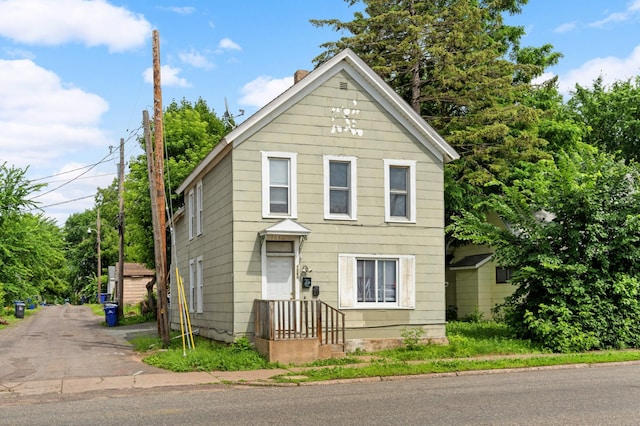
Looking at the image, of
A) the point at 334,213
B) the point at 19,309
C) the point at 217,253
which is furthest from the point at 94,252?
the point at 334,213

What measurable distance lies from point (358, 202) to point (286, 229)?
2499 millimetres

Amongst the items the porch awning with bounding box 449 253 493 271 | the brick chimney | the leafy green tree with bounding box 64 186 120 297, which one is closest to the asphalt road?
the brick chimney

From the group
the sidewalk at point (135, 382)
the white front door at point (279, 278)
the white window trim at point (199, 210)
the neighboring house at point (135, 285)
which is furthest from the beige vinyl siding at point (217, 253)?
the neighboring house at point (135, 285)

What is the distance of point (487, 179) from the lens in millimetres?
28531

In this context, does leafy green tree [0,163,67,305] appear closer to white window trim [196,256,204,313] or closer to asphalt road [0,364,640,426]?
white window trim [196,256,204,313]

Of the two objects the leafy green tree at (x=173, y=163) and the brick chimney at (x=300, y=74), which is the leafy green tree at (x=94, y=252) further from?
the brick chimney at (x=300, y=74)

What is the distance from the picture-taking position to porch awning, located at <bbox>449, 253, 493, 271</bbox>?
2934cm

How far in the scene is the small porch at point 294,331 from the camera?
53.7 ft

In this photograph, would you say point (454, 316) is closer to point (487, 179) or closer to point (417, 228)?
point (487, 179)

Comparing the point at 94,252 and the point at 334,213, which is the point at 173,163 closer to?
the point at 334,213

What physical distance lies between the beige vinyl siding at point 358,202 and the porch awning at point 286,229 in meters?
0.37

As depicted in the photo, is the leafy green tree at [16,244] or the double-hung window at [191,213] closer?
the double-hung window at [191,213]

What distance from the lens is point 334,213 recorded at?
1925cm

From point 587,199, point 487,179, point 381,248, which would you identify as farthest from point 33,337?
point 587,199
